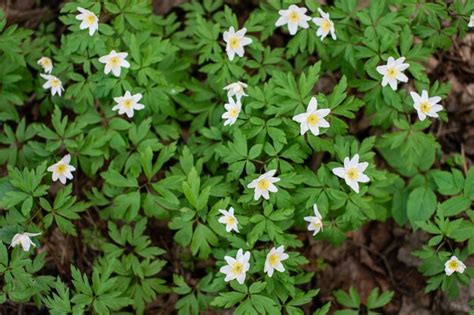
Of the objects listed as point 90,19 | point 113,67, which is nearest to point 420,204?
point 113,67

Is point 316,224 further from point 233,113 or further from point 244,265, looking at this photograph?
point 233,113

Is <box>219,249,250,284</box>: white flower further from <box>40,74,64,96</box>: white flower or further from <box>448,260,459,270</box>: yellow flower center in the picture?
<box>40,74,64,96</box>: white flower

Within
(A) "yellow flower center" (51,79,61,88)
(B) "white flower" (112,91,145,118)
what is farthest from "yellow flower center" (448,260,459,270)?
(A) "yellow flower center" (51,79,61,88)

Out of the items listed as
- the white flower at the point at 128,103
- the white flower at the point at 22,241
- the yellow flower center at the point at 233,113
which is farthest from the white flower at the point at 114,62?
the white flower at the point at 22,241

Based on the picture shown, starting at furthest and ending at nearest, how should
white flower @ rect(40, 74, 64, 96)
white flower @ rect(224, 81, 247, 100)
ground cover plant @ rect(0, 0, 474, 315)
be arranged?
white flower @ rect(40, 74, 64, 96) < white flower @ rect(224, 81, 247, 100) < ground cover plant @ rect(0, 0, 474, 315)

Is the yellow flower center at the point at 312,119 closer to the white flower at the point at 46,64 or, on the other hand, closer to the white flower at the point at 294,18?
the white flower at the point at 294,18

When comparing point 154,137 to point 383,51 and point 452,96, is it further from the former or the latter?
point 452,96
